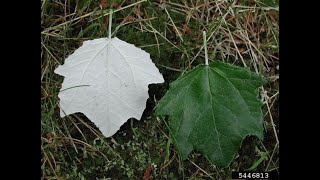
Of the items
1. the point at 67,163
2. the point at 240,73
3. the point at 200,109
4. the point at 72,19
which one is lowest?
the point at 67,163

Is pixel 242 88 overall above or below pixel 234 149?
above

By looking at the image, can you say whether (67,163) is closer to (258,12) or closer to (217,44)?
(217,44)

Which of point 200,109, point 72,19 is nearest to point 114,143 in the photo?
point 200,109
